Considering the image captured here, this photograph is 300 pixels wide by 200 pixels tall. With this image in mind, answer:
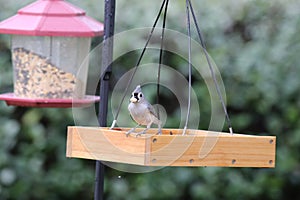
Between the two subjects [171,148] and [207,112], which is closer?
[171,148]

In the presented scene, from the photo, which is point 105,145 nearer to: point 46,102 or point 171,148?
point 171,148

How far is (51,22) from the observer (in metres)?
2.93

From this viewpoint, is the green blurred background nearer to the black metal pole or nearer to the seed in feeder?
the seed in feeder

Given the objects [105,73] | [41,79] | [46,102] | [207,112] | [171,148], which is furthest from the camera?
[207,112]

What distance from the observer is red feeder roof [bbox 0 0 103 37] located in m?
2.89

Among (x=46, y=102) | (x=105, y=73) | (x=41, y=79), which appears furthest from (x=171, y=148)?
(x=41, y=79)

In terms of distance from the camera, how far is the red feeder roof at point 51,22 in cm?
289

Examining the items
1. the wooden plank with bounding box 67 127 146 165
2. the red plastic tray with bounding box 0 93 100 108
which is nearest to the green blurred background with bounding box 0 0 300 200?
the red plastic tray with bounding box 0 93 100 108

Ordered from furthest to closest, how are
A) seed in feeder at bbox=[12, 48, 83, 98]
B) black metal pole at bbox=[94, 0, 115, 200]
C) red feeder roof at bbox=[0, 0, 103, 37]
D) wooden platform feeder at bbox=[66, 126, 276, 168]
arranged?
seed in feeder at bbox=[12, 48, 83, 98] < red feeder roof at bbox=[0, 0, 103, 37] < black metal pole at bbox=[94, 0, 115, 200] < wooden platform feeder at bbox=[66, 126, 276, 168]

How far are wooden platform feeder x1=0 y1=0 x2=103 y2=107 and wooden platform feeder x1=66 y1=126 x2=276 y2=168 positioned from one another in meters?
0.68

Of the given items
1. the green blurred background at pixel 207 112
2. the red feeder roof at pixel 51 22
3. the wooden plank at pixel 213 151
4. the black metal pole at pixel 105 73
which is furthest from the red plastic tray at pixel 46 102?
the green blurred background at pixel 207 112

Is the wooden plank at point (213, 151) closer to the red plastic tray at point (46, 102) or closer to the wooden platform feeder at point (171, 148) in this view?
the wooden platform feeder at point (171, 148)

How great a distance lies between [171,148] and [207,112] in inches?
80.9

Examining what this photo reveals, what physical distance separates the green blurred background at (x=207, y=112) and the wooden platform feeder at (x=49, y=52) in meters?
1.03
